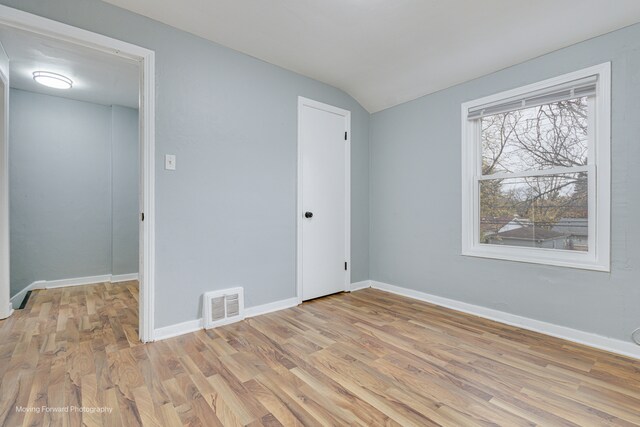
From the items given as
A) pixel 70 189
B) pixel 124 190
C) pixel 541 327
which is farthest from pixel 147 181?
pixel 541 327

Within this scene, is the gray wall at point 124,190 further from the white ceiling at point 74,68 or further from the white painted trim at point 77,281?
the white ceiling at point 74,68

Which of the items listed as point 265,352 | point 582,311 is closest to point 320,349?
point 265,352

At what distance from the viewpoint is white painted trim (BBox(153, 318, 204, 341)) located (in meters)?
2.34

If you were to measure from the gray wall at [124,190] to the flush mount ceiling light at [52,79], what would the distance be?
796mm

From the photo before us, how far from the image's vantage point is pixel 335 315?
2900 millimetres

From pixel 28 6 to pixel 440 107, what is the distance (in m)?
3.41

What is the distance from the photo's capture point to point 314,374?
1851 millimetres

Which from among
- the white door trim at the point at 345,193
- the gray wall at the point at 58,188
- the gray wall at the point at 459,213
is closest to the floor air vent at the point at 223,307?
the white door trim at the point at 345,193

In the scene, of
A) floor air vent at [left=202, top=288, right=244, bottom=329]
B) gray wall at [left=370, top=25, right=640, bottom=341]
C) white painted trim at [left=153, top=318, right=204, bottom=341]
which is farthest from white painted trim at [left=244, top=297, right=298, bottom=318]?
gray wall at [left=370, top=25, right=640, bottom=341]

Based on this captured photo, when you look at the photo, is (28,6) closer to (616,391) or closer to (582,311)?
(616,391)

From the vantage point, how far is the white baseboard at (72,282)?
3.54m

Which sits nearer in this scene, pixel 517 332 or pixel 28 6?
pixel 28 6

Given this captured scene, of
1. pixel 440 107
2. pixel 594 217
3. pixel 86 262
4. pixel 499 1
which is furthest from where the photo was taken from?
pixel 86 262

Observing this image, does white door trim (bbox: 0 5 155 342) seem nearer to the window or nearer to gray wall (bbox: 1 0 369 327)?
gray wall (bbox: 1 0 369 327)
